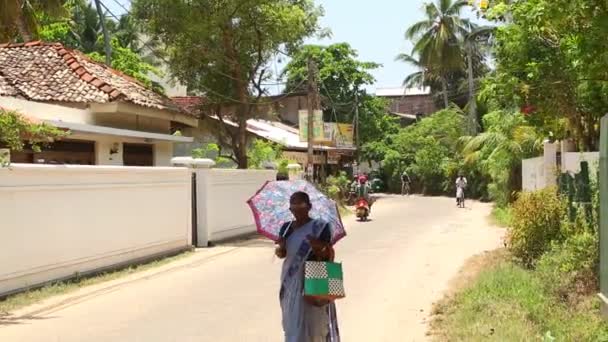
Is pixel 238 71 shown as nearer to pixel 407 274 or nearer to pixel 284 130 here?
pixel 407 274

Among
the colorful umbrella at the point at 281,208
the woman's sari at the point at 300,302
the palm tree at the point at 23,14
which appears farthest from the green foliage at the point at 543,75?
the palm tree at the point at 23,14

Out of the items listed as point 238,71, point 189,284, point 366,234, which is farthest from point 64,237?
point 238,71

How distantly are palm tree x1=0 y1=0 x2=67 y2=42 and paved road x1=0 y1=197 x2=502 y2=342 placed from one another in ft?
17.5

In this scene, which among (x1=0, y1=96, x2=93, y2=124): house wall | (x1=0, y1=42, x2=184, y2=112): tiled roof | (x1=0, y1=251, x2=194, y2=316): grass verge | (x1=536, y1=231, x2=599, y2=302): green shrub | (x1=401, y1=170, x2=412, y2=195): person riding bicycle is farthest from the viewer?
(x1=401, y1=170, x2=412, y2=195): person riding bicycle

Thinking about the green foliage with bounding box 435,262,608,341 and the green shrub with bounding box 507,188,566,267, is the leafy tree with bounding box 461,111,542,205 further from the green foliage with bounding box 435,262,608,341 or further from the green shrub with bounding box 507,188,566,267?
the green foliage with bounding box 435,262,608,341

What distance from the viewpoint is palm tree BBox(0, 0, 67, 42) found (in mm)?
12953

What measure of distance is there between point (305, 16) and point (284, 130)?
19378 mm

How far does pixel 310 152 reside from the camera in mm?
30672

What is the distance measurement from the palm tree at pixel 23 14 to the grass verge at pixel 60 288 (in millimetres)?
4889

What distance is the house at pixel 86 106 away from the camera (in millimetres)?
17375

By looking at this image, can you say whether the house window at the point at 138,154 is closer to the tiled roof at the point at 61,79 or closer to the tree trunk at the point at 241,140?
the tiled roof at the point at 61,79

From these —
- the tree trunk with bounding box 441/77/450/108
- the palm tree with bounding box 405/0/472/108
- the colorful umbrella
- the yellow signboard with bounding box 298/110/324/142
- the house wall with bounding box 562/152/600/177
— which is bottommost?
the colorful umbrella

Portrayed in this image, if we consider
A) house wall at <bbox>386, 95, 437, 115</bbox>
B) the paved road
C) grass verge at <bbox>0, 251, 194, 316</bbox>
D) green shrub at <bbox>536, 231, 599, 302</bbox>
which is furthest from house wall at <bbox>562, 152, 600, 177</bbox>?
house wall at <bbox>386, 95, 437, 115</bbox>

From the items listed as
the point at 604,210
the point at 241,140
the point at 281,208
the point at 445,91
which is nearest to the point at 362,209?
the point at 241,140
